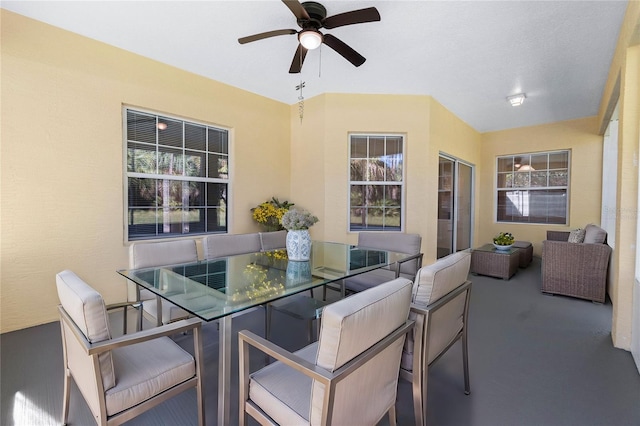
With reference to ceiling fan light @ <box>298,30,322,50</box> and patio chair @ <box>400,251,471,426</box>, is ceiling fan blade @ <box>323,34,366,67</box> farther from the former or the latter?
patio chair @ <box>400,251,471,426</box>

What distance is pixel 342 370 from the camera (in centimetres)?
97

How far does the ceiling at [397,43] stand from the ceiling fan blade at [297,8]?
409 millimetres

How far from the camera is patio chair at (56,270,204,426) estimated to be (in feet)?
3.66

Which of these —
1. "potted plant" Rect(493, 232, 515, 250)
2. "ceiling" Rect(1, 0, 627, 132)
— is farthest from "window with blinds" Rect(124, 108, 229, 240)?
"potted plant" Rect(493, 232, 515, 250)

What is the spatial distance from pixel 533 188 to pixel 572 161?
80 cm

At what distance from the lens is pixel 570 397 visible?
70.6 inches

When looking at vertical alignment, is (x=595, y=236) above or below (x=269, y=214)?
below

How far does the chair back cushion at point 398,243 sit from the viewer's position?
3.00 m

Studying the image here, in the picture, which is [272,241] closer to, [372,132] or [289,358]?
[289,358]

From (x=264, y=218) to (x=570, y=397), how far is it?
364 centimetres

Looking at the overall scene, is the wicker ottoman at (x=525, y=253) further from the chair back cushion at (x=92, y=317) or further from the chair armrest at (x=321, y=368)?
the chair back cushion at (x=92, y=317)

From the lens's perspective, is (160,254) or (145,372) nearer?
(145,372)

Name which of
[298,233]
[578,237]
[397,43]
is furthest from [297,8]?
[578,237]

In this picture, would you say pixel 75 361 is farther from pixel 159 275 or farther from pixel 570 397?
pixel 570 397
